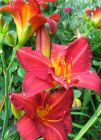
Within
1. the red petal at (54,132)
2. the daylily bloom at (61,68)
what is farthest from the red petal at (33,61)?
the red petal at (54,132)

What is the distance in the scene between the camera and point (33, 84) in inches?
30.9

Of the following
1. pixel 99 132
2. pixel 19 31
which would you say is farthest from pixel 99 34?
pixel 19 31

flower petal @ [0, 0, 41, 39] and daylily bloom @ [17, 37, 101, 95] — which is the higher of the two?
flower petal @ [0, 0, 41, 39]

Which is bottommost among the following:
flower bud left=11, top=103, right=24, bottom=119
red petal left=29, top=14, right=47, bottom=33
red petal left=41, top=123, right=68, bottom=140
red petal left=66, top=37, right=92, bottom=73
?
red petal left=41, top=123, right=68, bottom=140

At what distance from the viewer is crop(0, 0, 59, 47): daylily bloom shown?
0.86 meters

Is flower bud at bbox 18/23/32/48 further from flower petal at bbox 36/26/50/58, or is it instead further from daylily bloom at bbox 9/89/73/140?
daylily bloom at bbox 9/89/73/140

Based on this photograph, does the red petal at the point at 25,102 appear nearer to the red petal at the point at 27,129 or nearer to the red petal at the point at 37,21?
the red petal at the point at 27,129

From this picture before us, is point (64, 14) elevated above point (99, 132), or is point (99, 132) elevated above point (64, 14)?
point (64, 14)

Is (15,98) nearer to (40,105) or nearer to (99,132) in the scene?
(40,105)

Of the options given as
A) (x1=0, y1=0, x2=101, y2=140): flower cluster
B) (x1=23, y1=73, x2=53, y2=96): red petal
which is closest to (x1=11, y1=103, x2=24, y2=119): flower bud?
(x1=0, y1=0, x2=101, y2=140): flower cluster

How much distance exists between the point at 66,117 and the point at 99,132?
1.38 m

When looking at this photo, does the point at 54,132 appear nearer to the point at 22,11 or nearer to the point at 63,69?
the point at 63,69

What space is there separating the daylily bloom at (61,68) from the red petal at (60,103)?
0.08ft

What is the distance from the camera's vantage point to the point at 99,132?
2.21 metres
